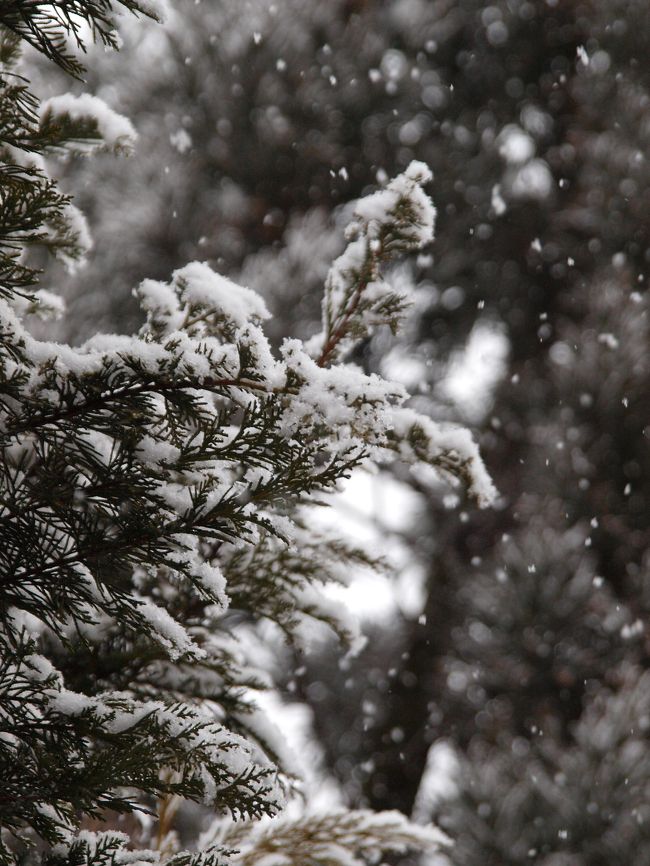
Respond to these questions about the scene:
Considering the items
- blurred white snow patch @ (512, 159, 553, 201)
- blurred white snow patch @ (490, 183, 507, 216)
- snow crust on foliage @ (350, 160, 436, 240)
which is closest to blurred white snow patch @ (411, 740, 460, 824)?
snow crust on foliage @ (350, 160, 436, 240)

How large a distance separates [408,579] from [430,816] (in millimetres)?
1546

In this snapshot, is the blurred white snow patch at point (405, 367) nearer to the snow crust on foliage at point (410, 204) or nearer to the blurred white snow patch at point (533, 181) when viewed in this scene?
the blurred white snow patch at point (533, 181)

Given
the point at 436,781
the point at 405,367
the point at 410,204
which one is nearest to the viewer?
the point at 410,204

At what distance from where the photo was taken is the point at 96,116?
175cm

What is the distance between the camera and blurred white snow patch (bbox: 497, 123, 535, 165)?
5.62m

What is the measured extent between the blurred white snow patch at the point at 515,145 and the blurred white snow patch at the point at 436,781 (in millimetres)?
3899

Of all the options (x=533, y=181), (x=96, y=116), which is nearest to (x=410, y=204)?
(x=96, y=116)

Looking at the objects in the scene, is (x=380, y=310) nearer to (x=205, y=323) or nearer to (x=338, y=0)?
(x=205, y=323)

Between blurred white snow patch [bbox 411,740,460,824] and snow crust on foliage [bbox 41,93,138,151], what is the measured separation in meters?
3.38

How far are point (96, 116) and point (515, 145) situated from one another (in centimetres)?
459

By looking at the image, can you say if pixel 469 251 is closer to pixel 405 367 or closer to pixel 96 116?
pixel 405 367

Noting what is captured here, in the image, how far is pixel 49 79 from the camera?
15.8 feet

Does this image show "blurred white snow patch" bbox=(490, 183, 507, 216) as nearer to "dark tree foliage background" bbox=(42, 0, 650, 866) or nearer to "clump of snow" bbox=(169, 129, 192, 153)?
"dark tree foliage background" bbox=(42, 0, 650, 866)

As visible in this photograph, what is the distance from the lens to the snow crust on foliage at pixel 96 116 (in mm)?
1734
